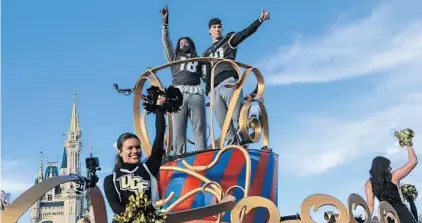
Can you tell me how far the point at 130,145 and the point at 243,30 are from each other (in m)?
3.41

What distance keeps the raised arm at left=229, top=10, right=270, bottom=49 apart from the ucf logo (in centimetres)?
344

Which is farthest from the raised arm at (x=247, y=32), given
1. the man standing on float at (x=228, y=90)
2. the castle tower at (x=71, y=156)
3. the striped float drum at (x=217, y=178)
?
the castle tower at (x=71, y=156)

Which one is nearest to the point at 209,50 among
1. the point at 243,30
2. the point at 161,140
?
the point at 243,30

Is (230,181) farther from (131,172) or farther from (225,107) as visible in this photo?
(131,172)

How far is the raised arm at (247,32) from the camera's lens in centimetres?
647

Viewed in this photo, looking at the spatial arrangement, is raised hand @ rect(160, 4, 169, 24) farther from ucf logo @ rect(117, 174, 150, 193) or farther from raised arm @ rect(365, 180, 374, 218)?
ucf logo @ rect(117, 174, 150, 193)

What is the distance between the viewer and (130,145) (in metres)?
3.49

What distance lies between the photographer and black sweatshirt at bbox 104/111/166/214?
133 inches

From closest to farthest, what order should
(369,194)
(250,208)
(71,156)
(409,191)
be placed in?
1. (250,208)
2. (369,194)
3. (409,191)
4. (71,156)

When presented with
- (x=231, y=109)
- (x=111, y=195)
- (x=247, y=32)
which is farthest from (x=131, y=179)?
(x=247, y=32)

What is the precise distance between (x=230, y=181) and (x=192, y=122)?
1123 millimetres

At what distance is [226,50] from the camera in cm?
680

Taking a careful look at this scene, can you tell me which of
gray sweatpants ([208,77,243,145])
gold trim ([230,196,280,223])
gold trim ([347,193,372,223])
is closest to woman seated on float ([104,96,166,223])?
gold trim ([230,196,280,223])

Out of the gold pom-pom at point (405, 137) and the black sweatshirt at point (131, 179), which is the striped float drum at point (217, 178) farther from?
the black sweatshirt at point (131, 179)
